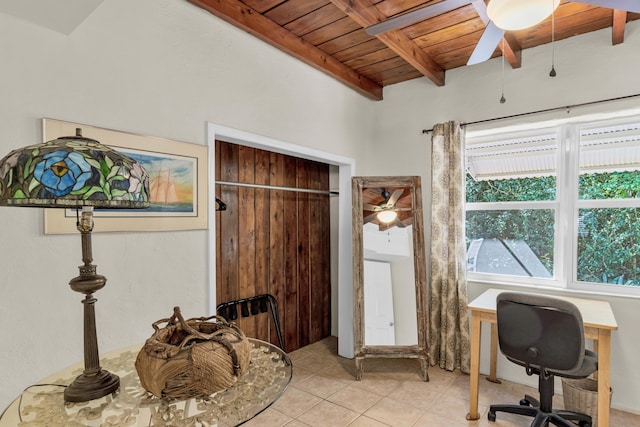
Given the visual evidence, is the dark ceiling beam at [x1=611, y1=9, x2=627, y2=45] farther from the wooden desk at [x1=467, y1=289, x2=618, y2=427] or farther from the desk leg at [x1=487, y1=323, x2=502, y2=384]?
the desk leg at [x1=487, y1=323, x2=502, y2=384]

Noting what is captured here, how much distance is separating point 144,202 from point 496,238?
115 inches

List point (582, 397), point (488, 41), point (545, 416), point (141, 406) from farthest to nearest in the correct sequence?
1. point (582, 397)
2. point (545, 416)
3. point (488, 41)
4. point (141, 406)

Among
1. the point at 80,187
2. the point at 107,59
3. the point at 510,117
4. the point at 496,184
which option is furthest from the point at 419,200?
the point at 80,187

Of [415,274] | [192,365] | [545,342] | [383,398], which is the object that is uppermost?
[192,365]

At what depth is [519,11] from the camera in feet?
4.74

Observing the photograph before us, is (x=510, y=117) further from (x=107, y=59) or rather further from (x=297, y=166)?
(x=107, y=59)

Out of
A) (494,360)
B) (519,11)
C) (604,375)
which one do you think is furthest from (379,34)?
(494,360)

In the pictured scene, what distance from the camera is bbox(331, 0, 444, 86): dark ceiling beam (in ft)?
6.92

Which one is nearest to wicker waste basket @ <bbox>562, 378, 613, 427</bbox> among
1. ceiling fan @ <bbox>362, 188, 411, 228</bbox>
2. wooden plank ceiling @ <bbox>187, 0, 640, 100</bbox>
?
ceiling fan @ <bbox>362, 188, 411, 228</bbox>

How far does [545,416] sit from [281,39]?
3.02 m

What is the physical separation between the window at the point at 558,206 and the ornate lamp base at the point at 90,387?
2.87 meters

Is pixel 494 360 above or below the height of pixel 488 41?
below

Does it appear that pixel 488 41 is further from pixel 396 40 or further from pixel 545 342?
pixel 545 342

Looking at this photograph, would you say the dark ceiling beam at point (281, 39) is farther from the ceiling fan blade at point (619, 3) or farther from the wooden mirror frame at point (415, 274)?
Answer: the ceiling fan blade at point (619, 3)
